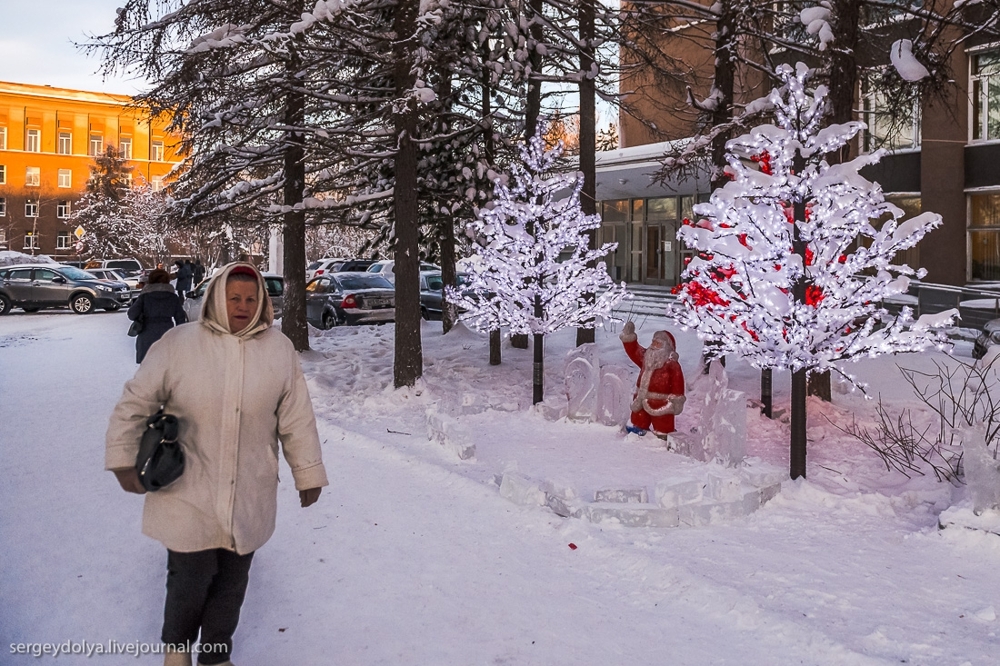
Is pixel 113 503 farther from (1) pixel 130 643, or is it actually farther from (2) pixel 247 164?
(2) pixel 247 164

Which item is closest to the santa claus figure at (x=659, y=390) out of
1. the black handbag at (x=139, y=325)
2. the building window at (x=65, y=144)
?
the black handbag at (x=139, y=325)

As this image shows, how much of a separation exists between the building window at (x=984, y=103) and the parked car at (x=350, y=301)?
17.0 metres

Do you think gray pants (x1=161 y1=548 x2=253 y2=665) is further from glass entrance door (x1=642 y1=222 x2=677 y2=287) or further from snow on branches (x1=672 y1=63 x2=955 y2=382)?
glass entrance door (x1=642 y1=222 x2=677 y2=287)

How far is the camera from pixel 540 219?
1180cm

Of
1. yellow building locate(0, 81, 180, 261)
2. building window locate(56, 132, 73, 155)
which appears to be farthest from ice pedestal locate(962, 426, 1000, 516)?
building window locate(56, 132, 73, 155)

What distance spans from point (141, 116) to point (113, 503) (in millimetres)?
9522

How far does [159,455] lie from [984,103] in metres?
25.3

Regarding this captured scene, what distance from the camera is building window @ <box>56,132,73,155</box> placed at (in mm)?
78644

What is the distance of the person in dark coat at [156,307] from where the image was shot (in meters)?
11.2

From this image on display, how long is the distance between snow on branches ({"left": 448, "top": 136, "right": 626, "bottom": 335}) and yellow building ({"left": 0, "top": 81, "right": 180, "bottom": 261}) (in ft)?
227

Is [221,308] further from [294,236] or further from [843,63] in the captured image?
Answer: [294,236]

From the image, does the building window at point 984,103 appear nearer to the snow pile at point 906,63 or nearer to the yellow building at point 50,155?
the snow pile at point 906,63

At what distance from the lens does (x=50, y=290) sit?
31.2m

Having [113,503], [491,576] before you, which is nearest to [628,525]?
[491,576]
